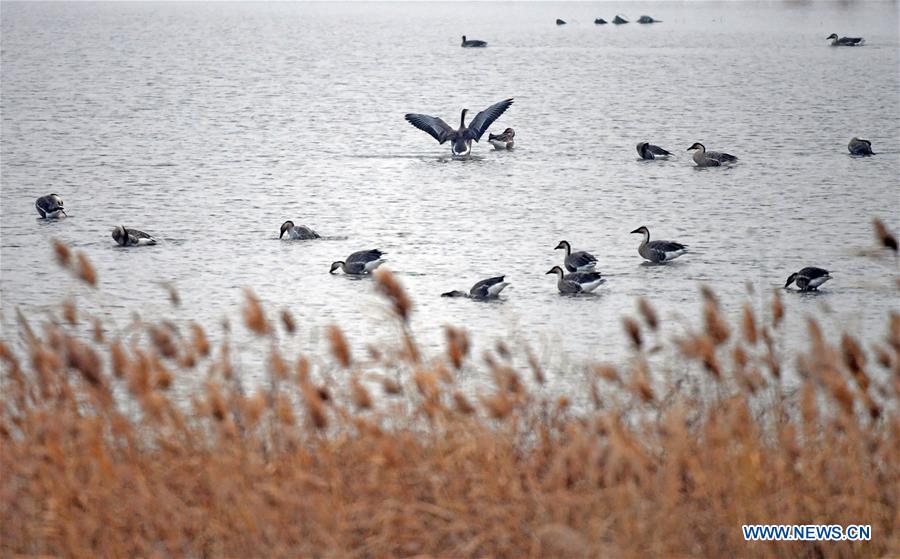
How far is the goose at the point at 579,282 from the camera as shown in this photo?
14.0 m

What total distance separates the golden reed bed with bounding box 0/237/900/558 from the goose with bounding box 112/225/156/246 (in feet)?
34.6

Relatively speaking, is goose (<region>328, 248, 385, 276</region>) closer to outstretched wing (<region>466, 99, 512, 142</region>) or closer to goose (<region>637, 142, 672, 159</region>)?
Result: goose (<region>637, 142, 672, 159</region>)

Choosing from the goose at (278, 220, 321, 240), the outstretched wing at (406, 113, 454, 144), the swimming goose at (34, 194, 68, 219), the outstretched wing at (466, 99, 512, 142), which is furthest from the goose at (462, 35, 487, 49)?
the goose at (278, 220, 321, 240)

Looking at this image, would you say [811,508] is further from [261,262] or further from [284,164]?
[284,164]

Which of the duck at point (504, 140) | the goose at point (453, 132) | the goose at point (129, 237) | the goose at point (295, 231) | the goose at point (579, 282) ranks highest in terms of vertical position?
the goose at point (579, 282)

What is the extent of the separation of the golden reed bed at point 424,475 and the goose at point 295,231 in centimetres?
1122

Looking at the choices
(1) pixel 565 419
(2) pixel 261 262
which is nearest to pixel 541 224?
(2) pixel 261 262

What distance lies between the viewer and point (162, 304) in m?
13.3

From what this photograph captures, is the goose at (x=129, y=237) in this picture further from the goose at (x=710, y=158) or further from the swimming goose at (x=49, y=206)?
the goose at (x=710, y=158)

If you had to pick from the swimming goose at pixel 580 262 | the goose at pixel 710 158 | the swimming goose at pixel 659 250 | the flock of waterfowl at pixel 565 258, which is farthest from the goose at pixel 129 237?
the goose at pixel 710 158

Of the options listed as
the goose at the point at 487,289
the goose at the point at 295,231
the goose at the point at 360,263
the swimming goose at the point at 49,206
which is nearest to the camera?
the goose at the point at 487,289

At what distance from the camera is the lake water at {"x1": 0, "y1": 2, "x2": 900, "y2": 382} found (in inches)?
538

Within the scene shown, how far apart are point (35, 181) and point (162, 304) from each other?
1061 centimetres

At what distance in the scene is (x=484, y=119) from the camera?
27.2 meters
